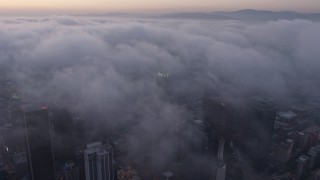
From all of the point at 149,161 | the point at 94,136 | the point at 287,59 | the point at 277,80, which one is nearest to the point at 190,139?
the point at 149,161

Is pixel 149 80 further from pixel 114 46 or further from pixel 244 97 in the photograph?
pixel 244 97

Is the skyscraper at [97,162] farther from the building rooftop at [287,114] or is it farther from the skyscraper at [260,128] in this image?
the building rooftop at [287,114]

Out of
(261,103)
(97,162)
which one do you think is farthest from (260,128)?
(97,162)

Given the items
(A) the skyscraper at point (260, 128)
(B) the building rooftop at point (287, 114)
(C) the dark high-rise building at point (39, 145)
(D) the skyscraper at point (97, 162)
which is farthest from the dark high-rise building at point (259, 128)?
(C) the dark high-rise building at point (39, 145)

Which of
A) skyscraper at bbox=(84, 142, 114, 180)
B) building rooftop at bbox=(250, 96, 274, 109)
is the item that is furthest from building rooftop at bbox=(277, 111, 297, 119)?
skyscraper at bbox=(84, 142, 114, 180)

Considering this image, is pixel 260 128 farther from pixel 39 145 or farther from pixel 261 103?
pixel 39 145
